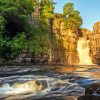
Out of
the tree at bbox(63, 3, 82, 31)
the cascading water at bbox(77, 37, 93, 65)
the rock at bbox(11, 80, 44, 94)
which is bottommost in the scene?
the rock at bbox(11, 80, 44, 94)

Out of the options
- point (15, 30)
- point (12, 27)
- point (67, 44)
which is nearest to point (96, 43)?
point (67, 44)

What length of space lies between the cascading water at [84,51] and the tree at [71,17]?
4.78 metres

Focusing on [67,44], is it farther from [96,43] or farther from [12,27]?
[12,27]

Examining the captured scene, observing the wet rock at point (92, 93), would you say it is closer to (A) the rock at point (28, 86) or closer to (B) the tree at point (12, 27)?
(A) the rock at point (28, 86)

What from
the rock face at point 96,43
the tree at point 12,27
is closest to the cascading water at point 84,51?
the rock face at point 96,43

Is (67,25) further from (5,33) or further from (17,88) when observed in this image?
(17,88)

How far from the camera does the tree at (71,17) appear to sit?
90806 mm

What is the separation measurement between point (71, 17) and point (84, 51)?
11.5m

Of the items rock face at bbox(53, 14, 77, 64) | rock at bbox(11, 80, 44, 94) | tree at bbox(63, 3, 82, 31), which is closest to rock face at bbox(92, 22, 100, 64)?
tree at bbox(63, 3, 82, 31)

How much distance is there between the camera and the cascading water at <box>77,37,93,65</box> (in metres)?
92.9

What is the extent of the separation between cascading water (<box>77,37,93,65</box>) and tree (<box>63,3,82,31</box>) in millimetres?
4779

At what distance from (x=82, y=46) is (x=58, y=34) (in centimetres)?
879

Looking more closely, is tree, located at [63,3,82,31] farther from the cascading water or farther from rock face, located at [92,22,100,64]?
rock face, located at [92,22,100,64]

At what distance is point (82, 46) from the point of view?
93688mm
